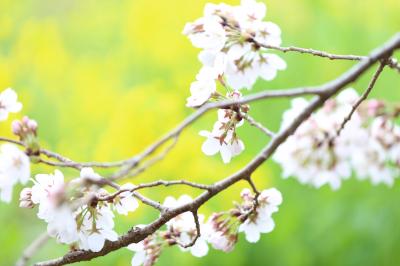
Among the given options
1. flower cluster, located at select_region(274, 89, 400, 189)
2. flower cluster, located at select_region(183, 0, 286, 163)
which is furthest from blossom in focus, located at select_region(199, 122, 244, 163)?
flower cluster, located at select_region(274, 89, 400, 189)

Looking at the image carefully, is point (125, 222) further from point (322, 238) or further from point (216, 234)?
point (216, 234)

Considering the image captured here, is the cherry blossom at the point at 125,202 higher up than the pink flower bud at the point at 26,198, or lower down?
higher up

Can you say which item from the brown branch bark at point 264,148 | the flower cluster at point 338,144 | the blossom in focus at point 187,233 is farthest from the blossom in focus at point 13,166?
the flower cluster at point 338,144

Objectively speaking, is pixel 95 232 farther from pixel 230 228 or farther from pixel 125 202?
pixel 230 228

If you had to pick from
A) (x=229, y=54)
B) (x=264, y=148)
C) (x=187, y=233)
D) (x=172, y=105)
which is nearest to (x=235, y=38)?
(x=229, y=54)

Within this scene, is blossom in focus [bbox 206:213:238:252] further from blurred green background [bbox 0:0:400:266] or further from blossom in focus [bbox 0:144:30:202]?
blurred green background [bbox 0:0:400:266]

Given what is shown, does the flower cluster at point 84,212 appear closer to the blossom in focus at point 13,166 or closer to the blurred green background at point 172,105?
the blossom in focus at point 13,166

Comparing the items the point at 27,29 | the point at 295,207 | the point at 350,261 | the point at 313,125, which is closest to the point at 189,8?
the point at 27,29
